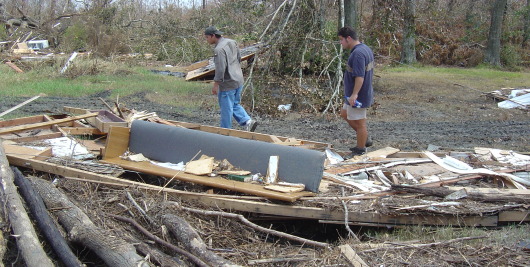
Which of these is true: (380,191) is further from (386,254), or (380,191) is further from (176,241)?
(176,241)

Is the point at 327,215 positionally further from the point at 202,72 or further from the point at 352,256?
the point at 202,72

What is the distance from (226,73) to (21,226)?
4088 millimetres

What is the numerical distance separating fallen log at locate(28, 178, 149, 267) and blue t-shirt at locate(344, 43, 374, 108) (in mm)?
3686

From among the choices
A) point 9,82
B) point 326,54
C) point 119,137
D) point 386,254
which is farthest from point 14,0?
point 386,254

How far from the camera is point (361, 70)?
6328 mm

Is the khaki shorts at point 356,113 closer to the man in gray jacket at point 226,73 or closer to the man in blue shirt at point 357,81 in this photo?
the man in blue shirt at point 357,81

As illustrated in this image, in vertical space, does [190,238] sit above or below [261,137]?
below

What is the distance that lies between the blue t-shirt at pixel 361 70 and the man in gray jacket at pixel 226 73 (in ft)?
5.73

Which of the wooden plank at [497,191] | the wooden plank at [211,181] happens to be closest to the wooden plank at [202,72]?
the wooden plank at [211,181]

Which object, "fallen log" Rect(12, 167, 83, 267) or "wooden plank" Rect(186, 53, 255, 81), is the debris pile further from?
"wooden plank" Rect(186, 53, 255, 81)

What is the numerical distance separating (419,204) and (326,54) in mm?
6517

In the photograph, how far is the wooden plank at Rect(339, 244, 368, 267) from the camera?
3.62m

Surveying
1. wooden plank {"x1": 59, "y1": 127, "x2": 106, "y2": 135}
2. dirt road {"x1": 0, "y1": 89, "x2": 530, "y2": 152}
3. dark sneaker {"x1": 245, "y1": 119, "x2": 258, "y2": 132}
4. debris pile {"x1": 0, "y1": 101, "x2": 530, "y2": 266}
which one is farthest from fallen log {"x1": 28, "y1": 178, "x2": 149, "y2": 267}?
dirt road {"x1": 0, "y1": 89, "x2": 530, "y2": 152}

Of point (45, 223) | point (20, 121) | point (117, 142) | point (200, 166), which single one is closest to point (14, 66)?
point (20, 121)
